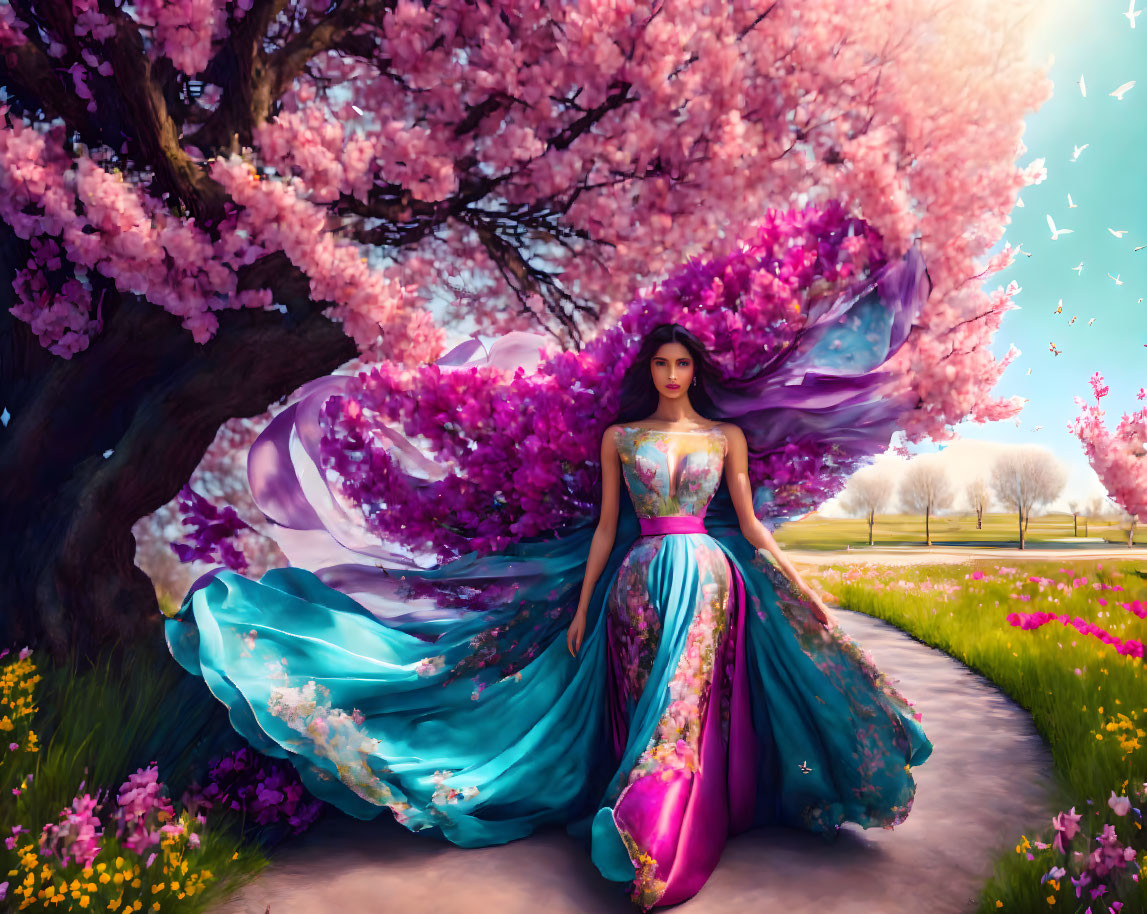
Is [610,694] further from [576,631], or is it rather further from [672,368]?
[672,368]

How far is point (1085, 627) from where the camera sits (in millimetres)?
6887

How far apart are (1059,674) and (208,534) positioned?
621 centimetres

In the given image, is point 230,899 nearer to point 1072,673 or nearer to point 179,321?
point 179,321

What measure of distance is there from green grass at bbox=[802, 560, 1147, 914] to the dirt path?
0.25 metres

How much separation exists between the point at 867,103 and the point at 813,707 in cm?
352

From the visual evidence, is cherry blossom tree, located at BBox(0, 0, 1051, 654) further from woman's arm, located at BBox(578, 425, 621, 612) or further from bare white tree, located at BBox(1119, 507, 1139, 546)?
bare white tree, located at BBox(1119, 507, 1139, 546)

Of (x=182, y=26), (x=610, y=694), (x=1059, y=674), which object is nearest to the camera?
(x=182, y=26)

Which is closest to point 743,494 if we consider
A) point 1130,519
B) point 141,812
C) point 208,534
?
point 141,812

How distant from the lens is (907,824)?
3863 millimetres

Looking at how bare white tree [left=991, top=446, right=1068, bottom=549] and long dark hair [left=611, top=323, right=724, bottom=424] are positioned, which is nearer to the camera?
long dark hair [left=611, top=323, right=724, bottom=424]

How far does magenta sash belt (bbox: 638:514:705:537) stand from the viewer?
3973mm

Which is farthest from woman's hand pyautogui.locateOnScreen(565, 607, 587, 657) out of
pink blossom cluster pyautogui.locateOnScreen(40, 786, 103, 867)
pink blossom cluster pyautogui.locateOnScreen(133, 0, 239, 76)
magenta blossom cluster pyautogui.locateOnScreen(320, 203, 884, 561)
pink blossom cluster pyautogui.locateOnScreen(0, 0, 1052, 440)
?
pink blossom cluster pyautogui.locateOnScreen(133, 0, 239, 76)

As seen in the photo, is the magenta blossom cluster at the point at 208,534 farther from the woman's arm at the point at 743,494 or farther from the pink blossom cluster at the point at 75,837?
the woman's arm at the point at 743,494

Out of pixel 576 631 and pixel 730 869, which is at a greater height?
pixel 576 631
